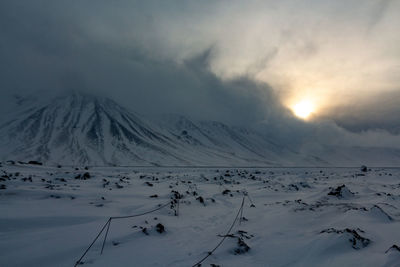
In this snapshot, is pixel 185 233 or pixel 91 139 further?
pixel 91 139

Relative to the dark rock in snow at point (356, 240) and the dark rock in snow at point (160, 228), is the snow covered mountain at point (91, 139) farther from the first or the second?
the dark rock in snow at point (356, 240)

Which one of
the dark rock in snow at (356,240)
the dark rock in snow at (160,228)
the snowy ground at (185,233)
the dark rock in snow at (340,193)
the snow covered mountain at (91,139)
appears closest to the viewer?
the snowy ground at (185,233)

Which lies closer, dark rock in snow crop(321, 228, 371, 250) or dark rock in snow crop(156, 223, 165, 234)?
dark rock in snow crop(321, 228, 371, 250)

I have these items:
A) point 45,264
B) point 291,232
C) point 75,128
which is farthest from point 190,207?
point 75,128

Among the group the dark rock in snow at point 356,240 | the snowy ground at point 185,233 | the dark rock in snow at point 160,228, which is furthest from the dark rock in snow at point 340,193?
the dark rock in snow at point 160,228

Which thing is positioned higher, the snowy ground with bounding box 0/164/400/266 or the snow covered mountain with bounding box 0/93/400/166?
the snow covered mountain with bounding box 0/93/400/166

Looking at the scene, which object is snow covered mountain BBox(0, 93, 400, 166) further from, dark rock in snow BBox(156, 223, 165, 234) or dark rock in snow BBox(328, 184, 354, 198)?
dark rock in snow BBox(156, 223, 165, 234)

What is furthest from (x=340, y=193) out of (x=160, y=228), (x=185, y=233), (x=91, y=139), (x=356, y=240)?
(x=91, y=139)

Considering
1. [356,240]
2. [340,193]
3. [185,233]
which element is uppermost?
[340,193]

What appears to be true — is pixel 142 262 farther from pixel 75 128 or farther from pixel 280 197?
pixel 75 128

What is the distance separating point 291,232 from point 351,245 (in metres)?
2.09

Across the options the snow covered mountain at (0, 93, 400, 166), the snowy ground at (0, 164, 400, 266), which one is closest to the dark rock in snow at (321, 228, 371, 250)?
the snowy ground at (0, 164, 400, 266)

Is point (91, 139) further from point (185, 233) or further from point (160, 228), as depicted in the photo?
point (185, 233)

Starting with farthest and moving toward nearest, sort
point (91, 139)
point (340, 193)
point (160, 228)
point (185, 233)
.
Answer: point (91, 139) → point (340, 193) → point (185, 233) → point (160, 228)
